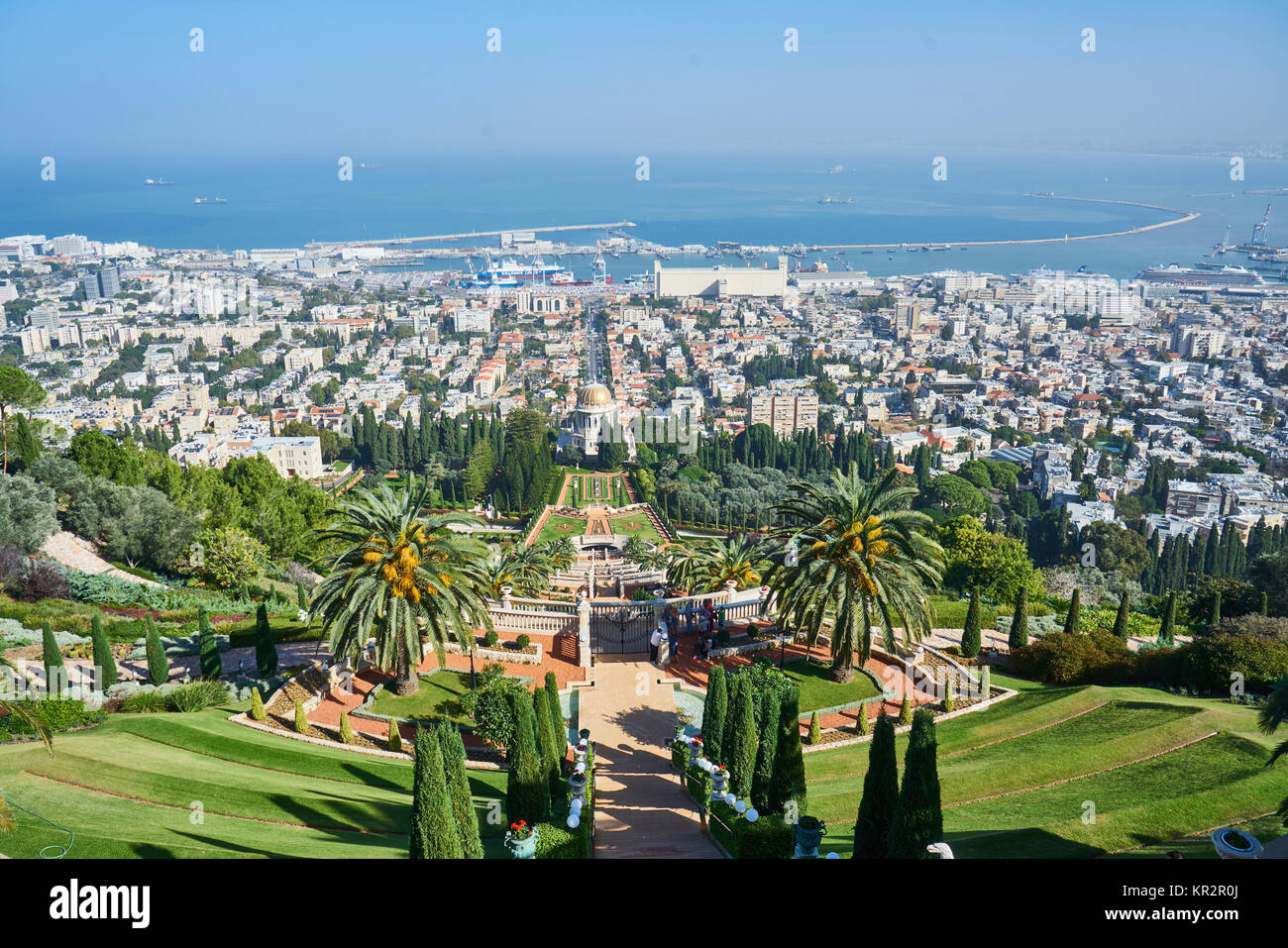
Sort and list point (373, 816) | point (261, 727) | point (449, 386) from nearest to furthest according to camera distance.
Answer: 1. point (373, 816)
2. point (261, 727)
3. point (449, 386)

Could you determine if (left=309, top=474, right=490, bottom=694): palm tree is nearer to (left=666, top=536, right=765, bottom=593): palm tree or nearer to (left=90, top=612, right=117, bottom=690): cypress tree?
(left=90, top=612, right=117, bottom=690): cypress tree

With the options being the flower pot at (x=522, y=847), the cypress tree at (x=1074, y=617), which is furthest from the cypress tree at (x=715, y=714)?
the cypress tree at (x=1074, y=617)

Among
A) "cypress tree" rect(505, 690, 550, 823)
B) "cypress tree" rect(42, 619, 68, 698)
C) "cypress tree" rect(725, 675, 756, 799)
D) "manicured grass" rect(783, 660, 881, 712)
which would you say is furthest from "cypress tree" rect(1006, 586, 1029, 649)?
"cypress tree" rect(42, 619, 68, 698)

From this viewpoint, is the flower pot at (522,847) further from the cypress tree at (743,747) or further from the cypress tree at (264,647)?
the cypress tree at (264,647)

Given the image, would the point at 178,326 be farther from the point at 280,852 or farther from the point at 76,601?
the point at 280,852

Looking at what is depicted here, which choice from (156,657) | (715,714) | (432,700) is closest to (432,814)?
(715,714)
